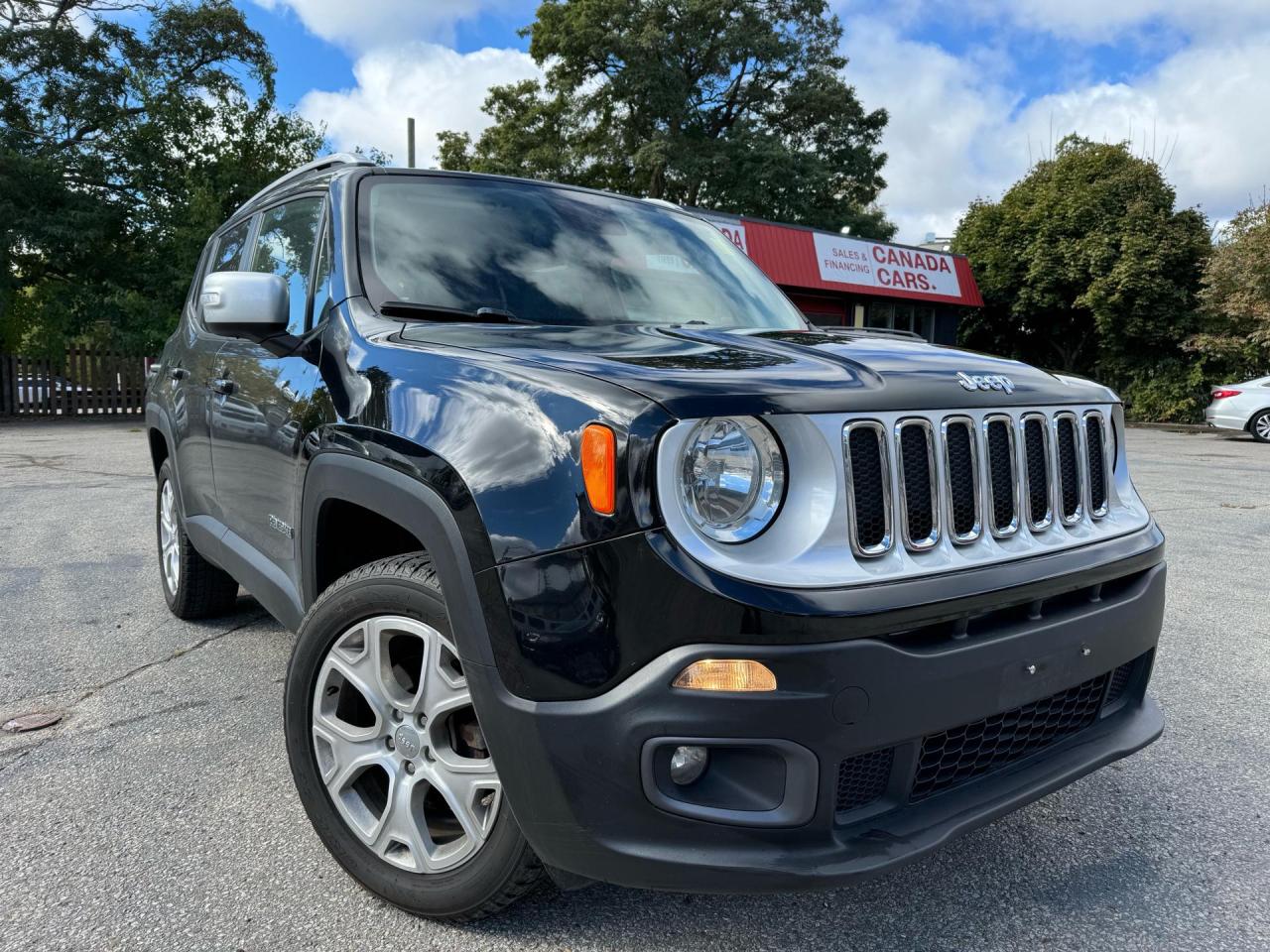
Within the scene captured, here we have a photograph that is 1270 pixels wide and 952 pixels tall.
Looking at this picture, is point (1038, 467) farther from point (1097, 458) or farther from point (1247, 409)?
point (1247, 409)

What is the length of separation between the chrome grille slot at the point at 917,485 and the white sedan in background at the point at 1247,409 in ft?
63.0

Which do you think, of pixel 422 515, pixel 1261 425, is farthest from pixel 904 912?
pixel 1261 425

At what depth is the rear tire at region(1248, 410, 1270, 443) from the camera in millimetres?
17562

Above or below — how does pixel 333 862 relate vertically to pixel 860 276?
below

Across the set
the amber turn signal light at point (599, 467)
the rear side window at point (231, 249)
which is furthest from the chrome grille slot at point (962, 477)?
the rear side window at point (231, 249)

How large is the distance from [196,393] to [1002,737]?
309 centimetres

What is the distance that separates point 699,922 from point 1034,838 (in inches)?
38.5

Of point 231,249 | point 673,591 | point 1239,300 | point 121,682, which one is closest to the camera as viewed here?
point 673,591

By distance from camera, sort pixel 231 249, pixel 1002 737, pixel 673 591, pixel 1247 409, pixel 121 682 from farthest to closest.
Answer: pixel 1247 409 < pixel 231 249 < pixel 121 682 < pixel 1002 737 < pixel 673 591

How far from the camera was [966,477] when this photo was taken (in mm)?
1929

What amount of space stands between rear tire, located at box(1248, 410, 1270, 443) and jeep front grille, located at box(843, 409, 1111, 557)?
1861 cm

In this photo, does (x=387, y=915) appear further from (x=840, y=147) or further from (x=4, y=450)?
(x=840, y=147)

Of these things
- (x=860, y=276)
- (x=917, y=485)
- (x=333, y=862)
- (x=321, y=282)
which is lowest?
(x=333, y=862)

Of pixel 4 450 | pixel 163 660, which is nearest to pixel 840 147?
pixel 4 450
